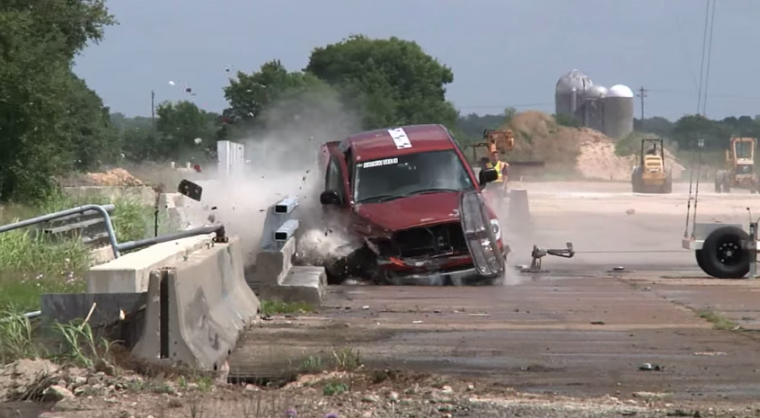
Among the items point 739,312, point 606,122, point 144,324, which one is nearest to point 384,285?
point 739,312

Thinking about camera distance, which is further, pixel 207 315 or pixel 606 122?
pixel 606 122

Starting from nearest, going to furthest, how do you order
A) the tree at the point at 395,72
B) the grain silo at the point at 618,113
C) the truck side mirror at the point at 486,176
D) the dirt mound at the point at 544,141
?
the truck side mirror at the point at 486,176 < the tree at the point at 395,72 < the dirt mound at the point at 544,141 < the grain silo at the point at 618,113

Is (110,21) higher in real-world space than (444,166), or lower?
higher

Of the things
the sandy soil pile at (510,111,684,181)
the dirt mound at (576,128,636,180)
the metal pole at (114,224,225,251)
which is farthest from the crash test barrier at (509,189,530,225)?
the sandy soil pile at (510,111,684,181)

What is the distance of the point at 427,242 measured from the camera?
16.0 m

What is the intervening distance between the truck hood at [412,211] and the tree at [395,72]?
6629cm

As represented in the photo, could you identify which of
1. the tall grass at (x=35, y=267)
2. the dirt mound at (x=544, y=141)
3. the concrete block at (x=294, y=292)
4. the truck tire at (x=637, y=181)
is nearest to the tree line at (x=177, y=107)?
the truck tire at (x=637, y=181)

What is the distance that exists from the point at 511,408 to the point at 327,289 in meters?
8.23

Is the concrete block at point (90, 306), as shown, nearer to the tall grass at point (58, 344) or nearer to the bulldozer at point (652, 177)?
the tall grass at point (58, 344)

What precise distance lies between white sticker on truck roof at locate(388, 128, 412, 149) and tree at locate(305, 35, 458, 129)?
6422 centimetres

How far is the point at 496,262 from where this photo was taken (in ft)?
52.7

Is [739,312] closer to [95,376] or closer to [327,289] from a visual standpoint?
[327,289]

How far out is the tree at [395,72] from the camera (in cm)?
8888

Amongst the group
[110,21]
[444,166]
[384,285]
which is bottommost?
[384,285]
